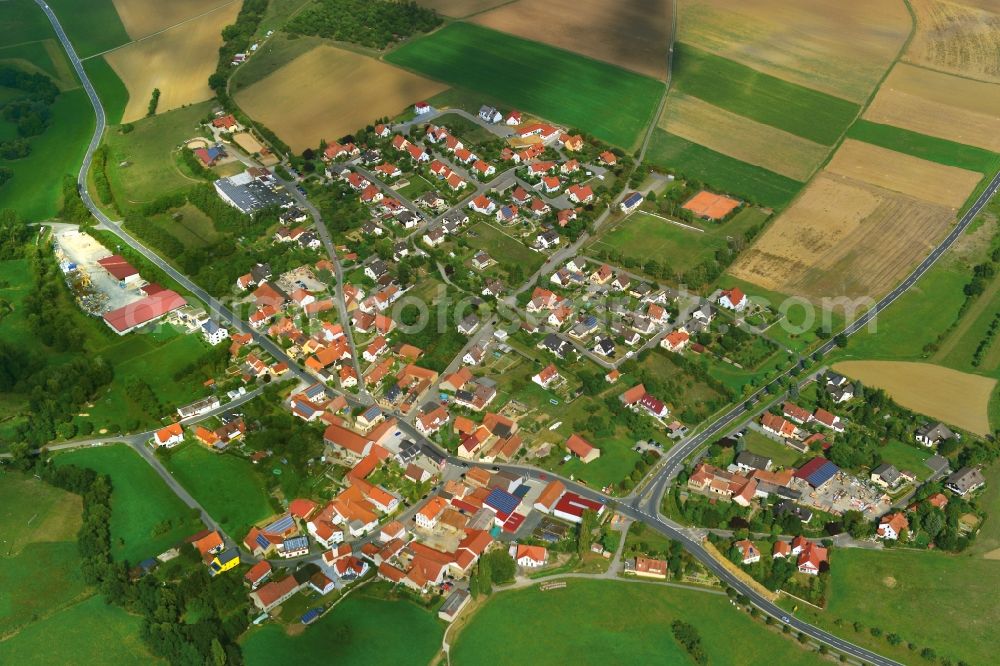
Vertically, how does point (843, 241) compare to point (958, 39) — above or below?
below

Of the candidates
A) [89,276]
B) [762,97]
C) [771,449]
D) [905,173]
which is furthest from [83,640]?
[762,97]

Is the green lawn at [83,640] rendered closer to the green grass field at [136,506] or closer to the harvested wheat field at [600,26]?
the green grass field at [136,506]

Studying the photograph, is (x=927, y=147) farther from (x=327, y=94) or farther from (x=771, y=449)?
(x=327, y=94)

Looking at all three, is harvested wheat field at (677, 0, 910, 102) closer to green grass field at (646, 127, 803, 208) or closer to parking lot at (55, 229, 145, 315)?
green grass field at (646, 127, 803, 208)

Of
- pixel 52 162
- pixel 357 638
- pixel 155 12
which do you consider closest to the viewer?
pixel 357 638

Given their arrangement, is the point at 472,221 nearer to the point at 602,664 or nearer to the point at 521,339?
the point at 521,339

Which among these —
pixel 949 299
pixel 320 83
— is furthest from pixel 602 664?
pixel 320 83

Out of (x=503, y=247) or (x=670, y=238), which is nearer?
(x=503, y=247)
